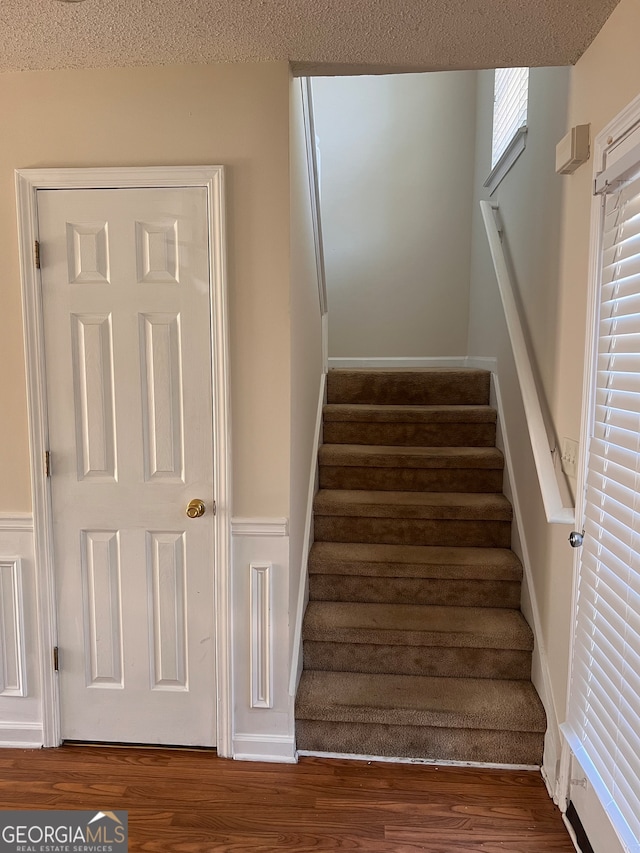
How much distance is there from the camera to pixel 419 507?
98.7 inches

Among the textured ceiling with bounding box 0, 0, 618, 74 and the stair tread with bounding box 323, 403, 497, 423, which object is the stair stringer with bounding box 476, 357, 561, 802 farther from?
the textured ceiling with bounding box 0, 0, 618, 74

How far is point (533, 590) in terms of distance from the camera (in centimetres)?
212

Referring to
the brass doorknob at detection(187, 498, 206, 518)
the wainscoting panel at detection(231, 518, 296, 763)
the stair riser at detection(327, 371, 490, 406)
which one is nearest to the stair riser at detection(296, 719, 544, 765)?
the wainscoting panel at detection(231, 518, 296, 763)

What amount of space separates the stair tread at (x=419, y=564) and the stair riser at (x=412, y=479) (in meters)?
0.39

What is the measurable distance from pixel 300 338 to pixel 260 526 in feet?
2.43

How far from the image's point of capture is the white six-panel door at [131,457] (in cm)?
184

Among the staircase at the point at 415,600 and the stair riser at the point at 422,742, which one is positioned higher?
the staircase at the point at 415,600

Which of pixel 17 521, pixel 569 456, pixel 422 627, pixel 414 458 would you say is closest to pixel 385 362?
pixel 414 458

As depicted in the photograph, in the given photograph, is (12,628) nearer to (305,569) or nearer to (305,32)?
(305,569)

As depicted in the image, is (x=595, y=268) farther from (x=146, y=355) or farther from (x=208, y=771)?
(x=208, y=771)

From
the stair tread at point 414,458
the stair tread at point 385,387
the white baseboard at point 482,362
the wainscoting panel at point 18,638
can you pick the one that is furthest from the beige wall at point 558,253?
the wainscoting panel at point 18,638

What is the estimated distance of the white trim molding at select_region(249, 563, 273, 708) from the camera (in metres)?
1.93

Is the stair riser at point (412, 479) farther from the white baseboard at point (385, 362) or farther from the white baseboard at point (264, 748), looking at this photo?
the white baseboard at point (385, 362)

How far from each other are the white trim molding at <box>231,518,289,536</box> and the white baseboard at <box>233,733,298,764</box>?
0.74 meters
